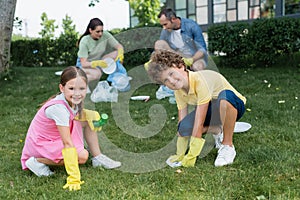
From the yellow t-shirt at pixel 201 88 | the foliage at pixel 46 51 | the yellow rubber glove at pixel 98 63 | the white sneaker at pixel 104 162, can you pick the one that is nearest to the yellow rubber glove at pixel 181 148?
the yellow t-shirt at pixel 201 88

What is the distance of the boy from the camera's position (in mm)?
2699

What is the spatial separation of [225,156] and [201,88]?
1.61ft

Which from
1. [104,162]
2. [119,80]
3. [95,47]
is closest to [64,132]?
[104,162]

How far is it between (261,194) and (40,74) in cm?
675

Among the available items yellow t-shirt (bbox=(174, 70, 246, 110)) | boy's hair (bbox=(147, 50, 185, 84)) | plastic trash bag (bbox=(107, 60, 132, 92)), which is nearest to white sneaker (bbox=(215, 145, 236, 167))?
yellow t-shirt (bbox=(174, 70, 246, 110))

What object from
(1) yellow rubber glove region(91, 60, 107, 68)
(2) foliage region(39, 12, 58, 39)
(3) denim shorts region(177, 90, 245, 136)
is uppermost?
(2) foliage region(39, 12, 58, 39)

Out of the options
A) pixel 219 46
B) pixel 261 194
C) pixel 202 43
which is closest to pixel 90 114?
pixel 261 194

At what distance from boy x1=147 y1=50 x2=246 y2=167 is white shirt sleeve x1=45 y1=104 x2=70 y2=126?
657mm

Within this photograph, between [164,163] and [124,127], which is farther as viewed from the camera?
[124,127]

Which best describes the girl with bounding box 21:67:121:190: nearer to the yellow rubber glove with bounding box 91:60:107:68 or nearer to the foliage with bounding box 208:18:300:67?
the yellow rubber glove with bounding box 91:60:107:68

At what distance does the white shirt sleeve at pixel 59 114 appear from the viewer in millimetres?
2512

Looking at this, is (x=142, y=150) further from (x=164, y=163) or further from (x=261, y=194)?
(x=261, y=194)

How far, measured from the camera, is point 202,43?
5.22 meters

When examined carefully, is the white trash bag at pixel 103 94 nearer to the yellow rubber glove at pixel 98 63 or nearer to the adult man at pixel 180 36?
the yellow rubber glove at pixel 98 63
